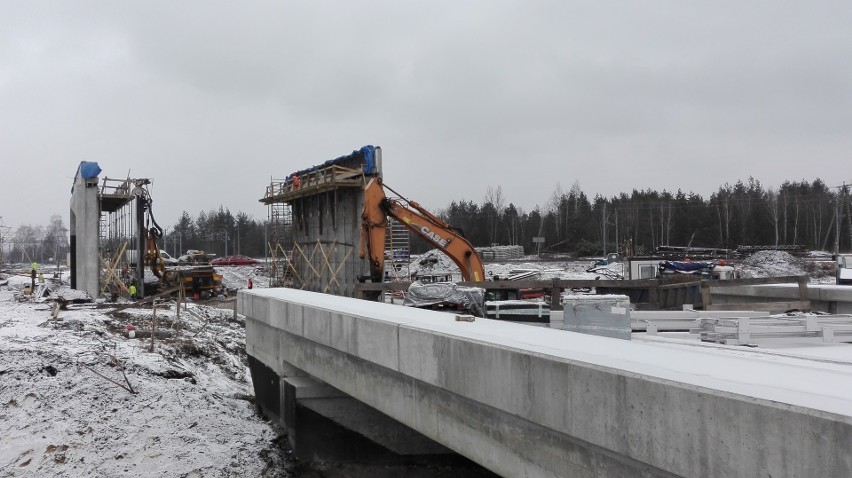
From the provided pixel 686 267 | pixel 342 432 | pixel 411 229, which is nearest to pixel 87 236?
pixel 411 229

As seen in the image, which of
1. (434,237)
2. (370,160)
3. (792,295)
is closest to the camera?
(792,295)

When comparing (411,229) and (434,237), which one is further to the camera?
(411,229)

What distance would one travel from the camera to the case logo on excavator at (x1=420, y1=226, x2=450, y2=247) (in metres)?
22.0

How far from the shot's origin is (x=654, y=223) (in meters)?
90.1

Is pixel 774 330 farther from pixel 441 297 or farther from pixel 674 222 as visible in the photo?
pixel 674 222

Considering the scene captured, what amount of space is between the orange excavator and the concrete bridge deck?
14.7 m

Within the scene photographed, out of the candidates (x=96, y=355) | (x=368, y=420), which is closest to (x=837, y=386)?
(x=368, y=420)

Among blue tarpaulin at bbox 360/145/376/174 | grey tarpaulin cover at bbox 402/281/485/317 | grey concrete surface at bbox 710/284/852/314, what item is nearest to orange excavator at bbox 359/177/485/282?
blue tarpaulin at bbox 360/145/376/174

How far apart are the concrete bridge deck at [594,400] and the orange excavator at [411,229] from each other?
48.2 ft

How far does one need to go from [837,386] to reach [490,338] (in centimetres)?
251

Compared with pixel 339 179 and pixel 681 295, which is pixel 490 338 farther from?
pixel 339 179

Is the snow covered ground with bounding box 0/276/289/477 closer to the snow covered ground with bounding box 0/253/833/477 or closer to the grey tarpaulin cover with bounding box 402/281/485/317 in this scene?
the snow covered ground with bounding box 0/253/833/477

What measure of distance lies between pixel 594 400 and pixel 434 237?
18386 millimetres

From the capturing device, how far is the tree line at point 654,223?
7806 centimetres
